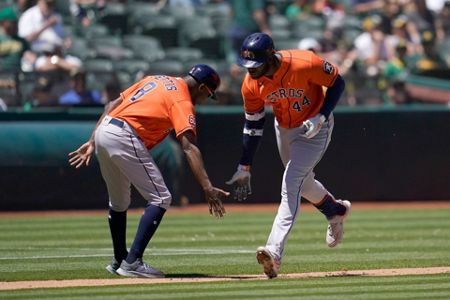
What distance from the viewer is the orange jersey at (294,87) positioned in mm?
9289

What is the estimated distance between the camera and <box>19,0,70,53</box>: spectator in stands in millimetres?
19344

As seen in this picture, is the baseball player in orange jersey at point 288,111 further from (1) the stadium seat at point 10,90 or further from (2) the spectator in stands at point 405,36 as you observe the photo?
(2) the spectator in stands at point 405,36

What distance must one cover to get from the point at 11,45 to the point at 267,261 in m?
10.8

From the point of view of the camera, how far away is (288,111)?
9.56 m

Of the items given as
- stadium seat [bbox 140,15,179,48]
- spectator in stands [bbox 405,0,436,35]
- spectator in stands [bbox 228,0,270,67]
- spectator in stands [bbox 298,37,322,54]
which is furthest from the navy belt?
spectator in stands [bbox 405,0,436,35]

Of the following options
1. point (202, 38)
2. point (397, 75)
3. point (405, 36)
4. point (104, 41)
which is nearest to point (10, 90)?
point (104, 41)

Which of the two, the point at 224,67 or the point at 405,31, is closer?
the point at 224,67

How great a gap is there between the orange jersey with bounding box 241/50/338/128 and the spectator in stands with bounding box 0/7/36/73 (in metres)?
9.60

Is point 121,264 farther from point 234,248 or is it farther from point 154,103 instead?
point 234,248

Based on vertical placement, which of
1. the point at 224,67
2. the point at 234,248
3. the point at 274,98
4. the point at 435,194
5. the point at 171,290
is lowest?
the point at 435,194

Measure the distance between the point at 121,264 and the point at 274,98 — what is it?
1.87 metres

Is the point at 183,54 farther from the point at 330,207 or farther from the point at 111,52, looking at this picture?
the point at 330,207

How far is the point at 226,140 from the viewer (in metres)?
17.5

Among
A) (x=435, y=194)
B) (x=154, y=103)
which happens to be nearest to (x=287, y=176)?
(x=154, y=103)
